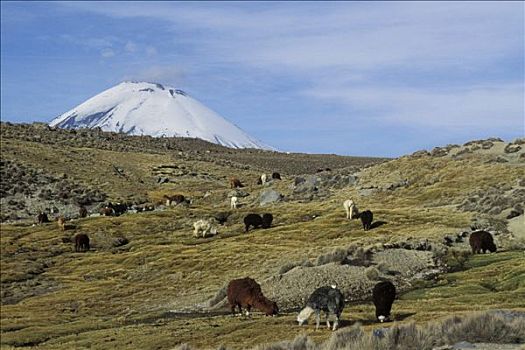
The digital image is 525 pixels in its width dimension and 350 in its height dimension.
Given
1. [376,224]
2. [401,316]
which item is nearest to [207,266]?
[376,224]

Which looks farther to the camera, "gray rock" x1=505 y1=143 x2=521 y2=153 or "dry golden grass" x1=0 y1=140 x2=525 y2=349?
"gray rock" x1=505 y1=143 x2=521 y2=153

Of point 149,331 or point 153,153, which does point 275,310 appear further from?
point 153,153

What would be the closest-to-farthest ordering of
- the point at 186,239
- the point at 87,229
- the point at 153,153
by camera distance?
the point at 186,239, the point at 87,229, the point at 153,153

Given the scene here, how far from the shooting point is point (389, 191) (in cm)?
7088

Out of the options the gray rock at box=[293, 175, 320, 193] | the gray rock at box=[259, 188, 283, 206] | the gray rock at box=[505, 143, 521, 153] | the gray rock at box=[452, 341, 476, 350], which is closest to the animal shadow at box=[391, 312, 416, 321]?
the gray rock at box=[452, 341, 476, 350]

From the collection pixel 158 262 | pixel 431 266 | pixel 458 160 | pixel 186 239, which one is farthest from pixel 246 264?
pixel 458 160

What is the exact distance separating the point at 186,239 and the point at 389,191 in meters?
23.1

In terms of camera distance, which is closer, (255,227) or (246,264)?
(246,264)

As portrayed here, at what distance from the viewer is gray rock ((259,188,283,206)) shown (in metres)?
76.7

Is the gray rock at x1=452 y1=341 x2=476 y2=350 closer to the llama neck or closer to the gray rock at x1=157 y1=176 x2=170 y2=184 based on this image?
the llama neck

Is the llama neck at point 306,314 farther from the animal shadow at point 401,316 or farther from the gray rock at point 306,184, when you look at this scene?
the gray rock at point 306,184

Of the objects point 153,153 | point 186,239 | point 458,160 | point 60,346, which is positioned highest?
point 153,153

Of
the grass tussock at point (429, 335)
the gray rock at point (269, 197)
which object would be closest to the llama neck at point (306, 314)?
the grass tussock at point (429, 335)

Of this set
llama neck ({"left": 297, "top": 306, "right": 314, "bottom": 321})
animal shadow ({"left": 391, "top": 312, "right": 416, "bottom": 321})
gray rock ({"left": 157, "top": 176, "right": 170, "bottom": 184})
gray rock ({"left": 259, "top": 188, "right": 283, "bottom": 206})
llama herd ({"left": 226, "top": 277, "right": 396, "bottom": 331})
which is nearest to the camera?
llama herd ({"left": 226, "top": 277, "right": 396, "bottom": 331})
